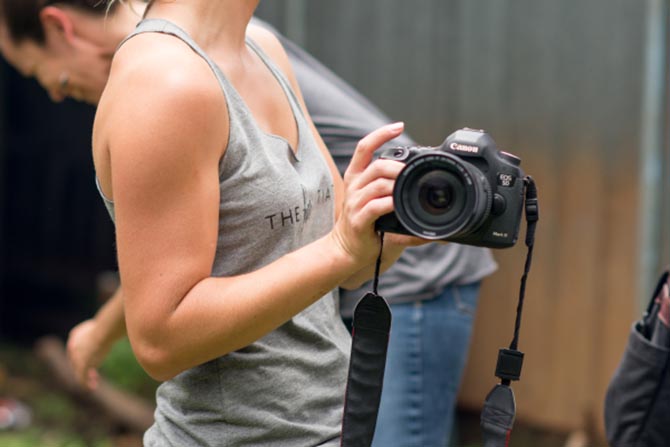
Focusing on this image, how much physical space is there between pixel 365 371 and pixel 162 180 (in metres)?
0.44

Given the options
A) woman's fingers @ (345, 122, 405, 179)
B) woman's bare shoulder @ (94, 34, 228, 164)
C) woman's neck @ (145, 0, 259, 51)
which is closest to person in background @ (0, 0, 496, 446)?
woman's neck @ (145, 0, 259, 51)

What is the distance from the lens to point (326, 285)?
1649 mm

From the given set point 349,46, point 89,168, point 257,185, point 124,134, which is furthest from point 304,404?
point 89,168

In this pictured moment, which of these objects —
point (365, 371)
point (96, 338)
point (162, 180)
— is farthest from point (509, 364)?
point (96, 338)

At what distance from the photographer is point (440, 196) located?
5.30 ft

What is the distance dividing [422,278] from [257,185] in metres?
1.07

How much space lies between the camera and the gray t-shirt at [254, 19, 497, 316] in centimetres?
271

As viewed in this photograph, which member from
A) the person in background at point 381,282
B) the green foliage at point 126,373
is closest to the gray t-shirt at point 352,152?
the person in background at point 381,282

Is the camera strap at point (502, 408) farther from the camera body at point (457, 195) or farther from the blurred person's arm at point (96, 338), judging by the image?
the blurred person's arm at point (96, 338)

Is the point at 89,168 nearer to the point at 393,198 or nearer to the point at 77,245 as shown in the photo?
the point at 77,245

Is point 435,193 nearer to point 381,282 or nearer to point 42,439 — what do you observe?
point 381,282

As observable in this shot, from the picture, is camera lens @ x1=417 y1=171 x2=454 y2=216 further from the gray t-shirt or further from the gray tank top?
the gray t-shirt

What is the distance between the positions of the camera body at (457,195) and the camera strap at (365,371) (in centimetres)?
15

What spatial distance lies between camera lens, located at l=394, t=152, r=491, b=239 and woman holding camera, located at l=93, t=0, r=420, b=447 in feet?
0.10
